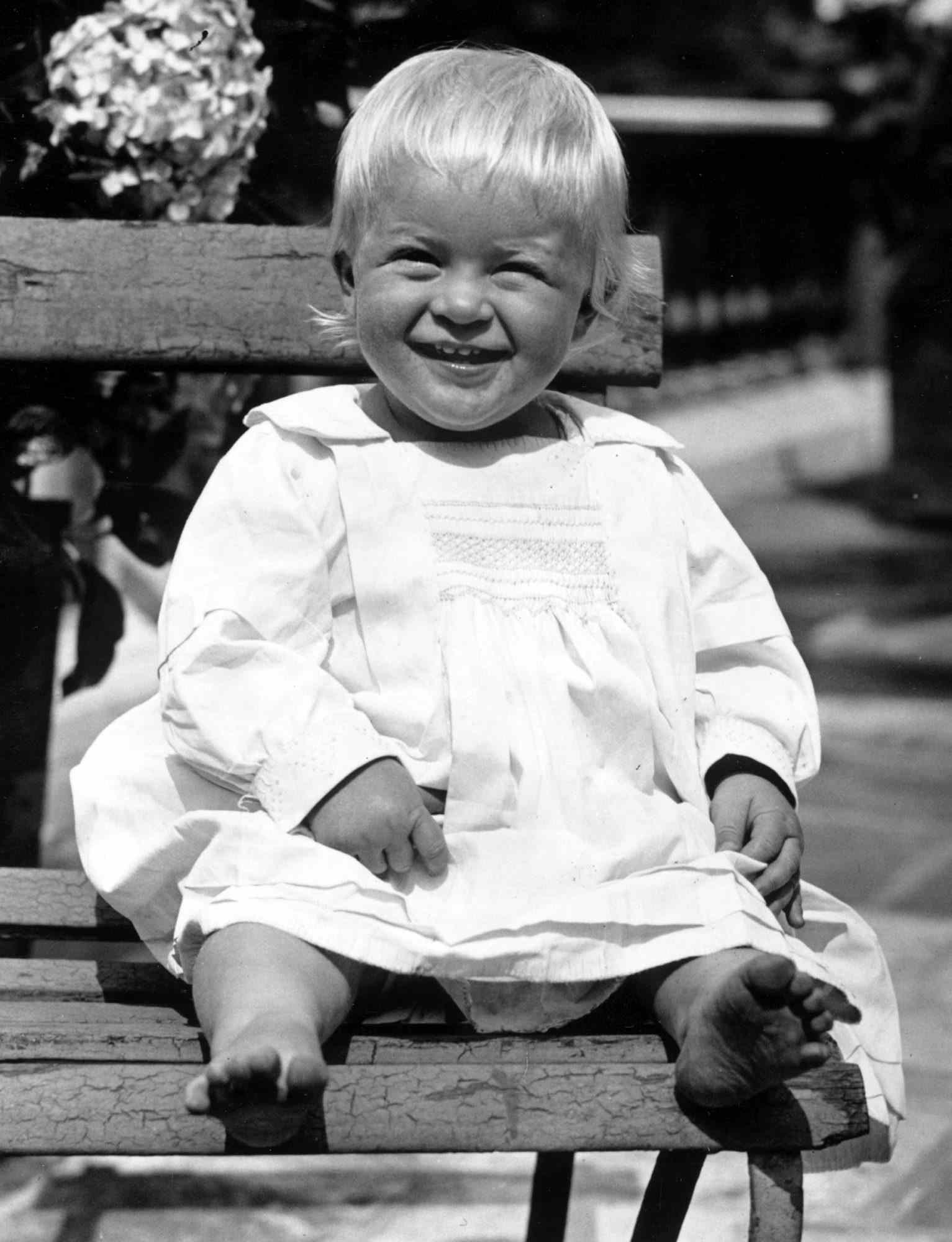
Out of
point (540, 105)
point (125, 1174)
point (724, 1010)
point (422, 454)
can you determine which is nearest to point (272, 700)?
point (422, 454)

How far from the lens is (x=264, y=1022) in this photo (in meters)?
1.47

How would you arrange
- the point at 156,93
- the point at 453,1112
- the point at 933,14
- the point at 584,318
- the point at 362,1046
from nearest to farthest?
1. the point at 453,1112
2. the point at 362,1046
3. the point at 584,318
4. the point at 156,93
5. the point at 933,14

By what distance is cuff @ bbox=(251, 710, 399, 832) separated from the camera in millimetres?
1709

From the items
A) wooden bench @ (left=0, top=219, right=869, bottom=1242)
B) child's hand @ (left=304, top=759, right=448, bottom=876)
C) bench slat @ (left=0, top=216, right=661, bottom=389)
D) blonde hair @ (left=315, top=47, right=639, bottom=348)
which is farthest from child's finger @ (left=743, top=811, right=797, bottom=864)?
bench slat @ (left=0, top=216, right=661, bottom=389)

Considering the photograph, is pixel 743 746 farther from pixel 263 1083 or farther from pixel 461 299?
pixel 263 1083

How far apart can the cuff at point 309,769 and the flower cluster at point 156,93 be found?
105cm

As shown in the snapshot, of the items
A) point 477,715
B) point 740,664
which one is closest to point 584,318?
point 740,664

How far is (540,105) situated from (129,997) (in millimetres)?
943

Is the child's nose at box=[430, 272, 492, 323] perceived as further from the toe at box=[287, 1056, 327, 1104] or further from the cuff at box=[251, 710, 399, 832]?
the toe at box=[287, 1056, 327, 1104]

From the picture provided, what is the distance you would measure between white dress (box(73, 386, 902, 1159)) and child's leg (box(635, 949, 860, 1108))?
0.16 m

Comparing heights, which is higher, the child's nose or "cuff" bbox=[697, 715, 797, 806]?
the child's nose

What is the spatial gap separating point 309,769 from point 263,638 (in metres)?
0.15

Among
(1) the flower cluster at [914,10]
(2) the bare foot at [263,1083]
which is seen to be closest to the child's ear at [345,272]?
(2) the bare foot at [263,1083]

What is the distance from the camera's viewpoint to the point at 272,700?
5.72ft
